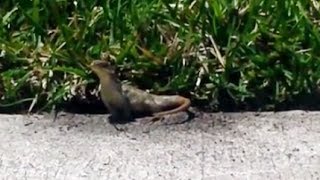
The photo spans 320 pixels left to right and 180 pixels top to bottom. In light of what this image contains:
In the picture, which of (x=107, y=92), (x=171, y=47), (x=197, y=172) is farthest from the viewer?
(x=171, y=47)

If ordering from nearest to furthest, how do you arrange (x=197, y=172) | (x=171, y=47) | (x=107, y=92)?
(x=197, y=172)
(x=107, y=92)
(x=171, y=47)

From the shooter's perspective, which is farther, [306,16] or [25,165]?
[306,16]

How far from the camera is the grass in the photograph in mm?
4469

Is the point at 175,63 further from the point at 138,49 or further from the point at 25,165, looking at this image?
the point at 25,165

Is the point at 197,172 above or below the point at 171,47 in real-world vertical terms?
below

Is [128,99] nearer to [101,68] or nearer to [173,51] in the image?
[101,68]

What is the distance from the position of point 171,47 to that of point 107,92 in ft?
1.46

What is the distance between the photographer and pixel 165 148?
158 inches

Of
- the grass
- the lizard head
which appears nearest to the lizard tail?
the grass

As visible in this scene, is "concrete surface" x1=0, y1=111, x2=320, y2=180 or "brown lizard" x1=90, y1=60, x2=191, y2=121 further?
"brown lizard" x1=90, y1=60, x2=191, y2=121

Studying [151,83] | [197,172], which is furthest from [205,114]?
[197,172]

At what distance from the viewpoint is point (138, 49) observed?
460 centimetres

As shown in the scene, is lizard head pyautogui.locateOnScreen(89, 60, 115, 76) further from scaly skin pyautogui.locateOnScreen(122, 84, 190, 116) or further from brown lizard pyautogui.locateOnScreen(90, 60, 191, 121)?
scaly skin pyautogui.locateOnScreen(122, 84, 190, 116)

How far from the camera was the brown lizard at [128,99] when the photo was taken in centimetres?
427
